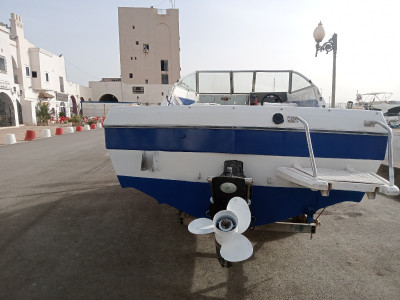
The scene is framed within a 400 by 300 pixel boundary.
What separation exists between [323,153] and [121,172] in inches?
84.6

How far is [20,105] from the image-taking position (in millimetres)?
25609

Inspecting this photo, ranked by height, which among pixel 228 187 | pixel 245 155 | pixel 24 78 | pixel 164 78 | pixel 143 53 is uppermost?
pixel 143 53

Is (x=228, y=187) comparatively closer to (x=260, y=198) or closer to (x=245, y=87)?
(x=260, y=198)

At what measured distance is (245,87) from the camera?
5547 mm

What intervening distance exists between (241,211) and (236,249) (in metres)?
0.30

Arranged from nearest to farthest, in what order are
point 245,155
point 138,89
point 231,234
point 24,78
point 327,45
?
1. point 231,234
2. point 245,155
3. point 327,45
4. point 24,78
5. point 138,89

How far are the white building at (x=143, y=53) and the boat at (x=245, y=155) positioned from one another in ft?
145

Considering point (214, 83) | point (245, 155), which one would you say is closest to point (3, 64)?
point (214, 83)

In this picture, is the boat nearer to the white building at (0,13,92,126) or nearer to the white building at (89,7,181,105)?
the white building at (0,13,92,126)

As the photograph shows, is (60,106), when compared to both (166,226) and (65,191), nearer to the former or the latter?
(65,191)

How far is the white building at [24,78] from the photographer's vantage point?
22859 millimetres

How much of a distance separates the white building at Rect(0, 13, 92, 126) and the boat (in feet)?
83.6

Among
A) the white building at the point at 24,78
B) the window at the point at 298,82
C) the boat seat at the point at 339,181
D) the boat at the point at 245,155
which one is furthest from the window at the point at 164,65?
the boat seat at the point at 339,181

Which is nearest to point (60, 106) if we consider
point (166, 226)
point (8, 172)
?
point (8, 172)
